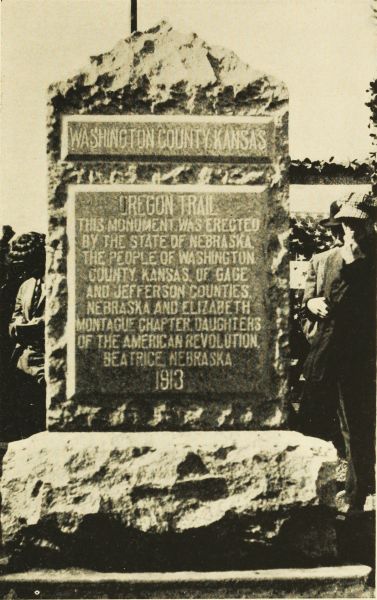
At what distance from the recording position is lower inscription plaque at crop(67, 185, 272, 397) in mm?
3988

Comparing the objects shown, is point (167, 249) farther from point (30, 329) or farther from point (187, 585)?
point (30, 329)

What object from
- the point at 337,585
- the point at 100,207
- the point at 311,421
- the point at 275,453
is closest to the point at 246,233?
the point at 100,207

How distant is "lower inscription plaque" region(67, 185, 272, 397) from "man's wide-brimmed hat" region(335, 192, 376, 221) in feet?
3.36

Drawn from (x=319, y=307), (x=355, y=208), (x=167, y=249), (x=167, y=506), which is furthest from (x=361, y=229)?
(x=167, y=506)

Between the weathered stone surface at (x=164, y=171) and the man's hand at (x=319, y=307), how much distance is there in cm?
101

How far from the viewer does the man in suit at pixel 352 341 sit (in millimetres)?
4875

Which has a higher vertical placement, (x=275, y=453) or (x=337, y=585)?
(x=275, y=453)

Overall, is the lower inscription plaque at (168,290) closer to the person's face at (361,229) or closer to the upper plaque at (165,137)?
the upper plaque at (165,137)

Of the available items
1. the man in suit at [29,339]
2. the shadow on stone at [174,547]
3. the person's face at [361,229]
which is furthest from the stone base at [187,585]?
the man in suit at [29,339]

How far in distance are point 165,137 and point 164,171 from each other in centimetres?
16

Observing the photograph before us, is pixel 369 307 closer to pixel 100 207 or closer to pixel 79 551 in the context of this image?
pixel 100 207

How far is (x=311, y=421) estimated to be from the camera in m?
5.84

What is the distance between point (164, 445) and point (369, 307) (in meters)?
1.67

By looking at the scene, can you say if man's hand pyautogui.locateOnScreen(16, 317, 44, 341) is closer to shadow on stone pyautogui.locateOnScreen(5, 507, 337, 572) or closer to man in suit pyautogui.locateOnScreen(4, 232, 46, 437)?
man in suit pyautogui.locateOnScreen(4, 232, 46, 437)
